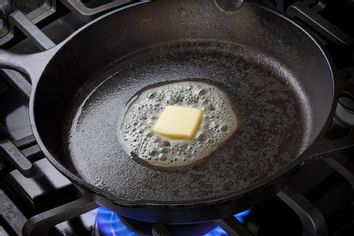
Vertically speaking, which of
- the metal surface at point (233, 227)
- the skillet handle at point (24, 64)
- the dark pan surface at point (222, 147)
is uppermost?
the skillet handle at point (24, 64)

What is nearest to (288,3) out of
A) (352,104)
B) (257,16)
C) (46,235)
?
(257,16)

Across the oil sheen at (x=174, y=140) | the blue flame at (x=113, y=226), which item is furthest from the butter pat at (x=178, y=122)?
the blue flame at (x=113, y=226)

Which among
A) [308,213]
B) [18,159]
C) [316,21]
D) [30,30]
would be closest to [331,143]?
[308,213]

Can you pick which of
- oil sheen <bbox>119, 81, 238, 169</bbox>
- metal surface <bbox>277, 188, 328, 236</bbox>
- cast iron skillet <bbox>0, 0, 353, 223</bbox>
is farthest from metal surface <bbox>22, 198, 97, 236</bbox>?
metal surface <bbox>277, 188, 328, 236</bbox>

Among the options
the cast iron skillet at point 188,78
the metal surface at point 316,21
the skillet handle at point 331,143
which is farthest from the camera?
the metal surface at point 316,21

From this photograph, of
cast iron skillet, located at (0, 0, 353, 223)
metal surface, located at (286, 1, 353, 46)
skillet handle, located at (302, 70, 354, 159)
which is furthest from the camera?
metal surface, located at (286, 1, 353, 46)

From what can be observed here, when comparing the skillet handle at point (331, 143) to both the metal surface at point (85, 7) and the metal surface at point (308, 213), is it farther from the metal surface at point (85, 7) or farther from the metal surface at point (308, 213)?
the metal surface at point (85, 7)

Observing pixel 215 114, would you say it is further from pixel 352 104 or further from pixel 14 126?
pixel 14 126

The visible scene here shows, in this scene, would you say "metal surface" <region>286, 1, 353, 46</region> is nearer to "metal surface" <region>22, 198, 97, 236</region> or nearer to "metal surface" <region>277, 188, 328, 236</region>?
"metal surface" <region>277, 188, 328, 236</region>
